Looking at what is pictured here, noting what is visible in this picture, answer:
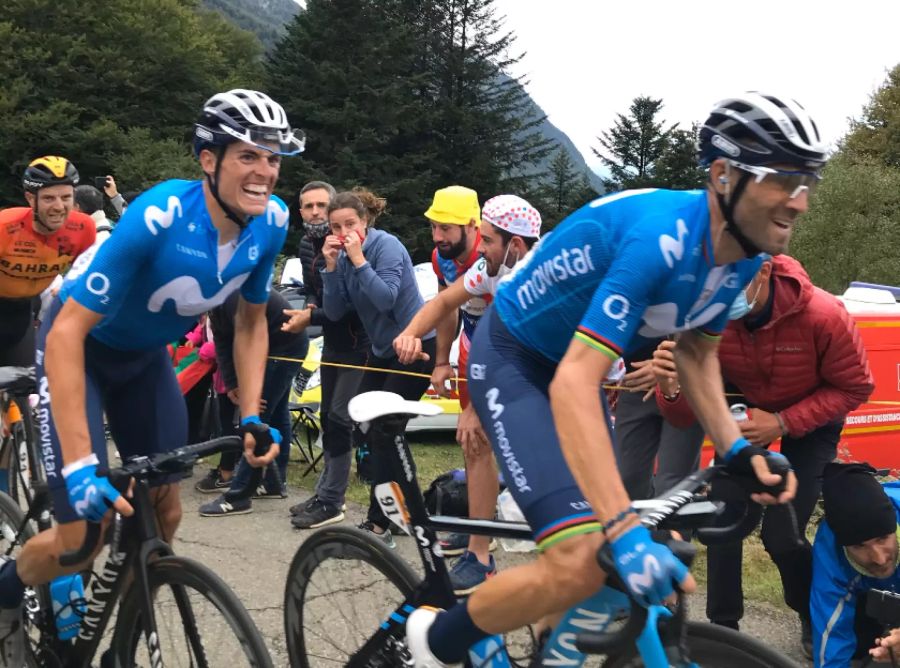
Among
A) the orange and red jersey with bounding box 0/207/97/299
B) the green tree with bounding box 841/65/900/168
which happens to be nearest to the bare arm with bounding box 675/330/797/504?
the orange and red jersey with bounding box 0/207/97/299

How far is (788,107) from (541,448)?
3.42ft

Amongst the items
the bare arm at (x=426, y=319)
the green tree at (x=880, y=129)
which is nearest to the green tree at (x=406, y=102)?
the green tree at (x=880, y=129)

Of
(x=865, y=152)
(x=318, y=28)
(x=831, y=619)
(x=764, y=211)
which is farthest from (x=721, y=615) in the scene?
(x=318, y=28)

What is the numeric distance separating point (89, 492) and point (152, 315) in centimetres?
75

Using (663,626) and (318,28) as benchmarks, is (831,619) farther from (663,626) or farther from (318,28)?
(318,28)

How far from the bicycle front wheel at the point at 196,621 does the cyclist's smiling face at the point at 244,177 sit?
1.15 metres

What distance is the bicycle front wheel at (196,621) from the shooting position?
2469 millimetres

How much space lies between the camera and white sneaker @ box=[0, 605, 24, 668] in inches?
120

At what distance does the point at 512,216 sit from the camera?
13.6ft

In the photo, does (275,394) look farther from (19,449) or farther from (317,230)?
(19,449)

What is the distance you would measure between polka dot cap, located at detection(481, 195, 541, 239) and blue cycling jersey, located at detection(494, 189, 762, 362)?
158cm

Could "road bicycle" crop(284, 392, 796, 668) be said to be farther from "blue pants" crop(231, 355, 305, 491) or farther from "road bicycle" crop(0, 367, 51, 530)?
"blue pants" crop(231, 355, 305, 491)

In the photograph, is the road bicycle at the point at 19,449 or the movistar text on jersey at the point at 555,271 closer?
the movistar text on jersey at the point at 555,271

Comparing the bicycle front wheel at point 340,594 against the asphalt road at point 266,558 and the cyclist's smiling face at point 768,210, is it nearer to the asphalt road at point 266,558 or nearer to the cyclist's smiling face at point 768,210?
the asphalt road at point 266,558
